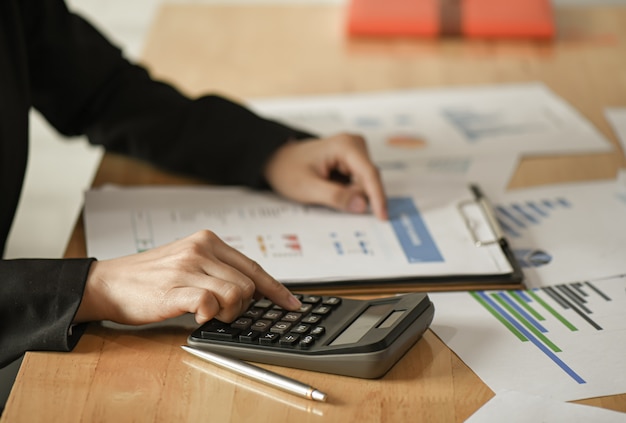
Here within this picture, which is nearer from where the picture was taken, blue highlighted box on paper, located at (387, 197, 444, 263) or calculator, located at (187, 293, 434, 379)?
calculator, located at (187, 293, 434, 379)

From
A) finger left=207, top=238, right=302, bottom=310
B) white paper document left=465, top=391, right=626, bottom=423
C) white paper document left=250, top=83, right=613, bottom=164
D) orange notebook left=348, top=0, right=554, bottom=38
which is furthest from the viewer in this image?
orange notebook left=348, top=0, right=554, bottom=38

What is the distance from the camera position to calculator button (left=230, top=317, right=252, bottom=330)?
788mm

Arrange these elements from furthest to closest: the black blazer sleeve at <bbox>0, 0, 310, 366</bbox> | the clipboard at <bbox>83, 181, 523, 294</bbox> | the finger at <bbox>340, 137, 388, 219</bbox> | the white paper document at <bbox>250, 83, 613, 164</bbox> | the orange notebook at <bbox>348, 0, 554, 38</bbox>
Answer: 1. the orange notebook at <bbox>348, 0, 554, 38</bbox>
2. the white paper document at <bbox>250, 83, 613, 164</bbox>
3. the black blazer sleeve at <bbox>0, 0, 310, 366</bbox>
4. the finger at <bbox>340, 137, 388, 219</bbox>
5. the clipboard at <bbox>83, 181, 523, 294</bbox>

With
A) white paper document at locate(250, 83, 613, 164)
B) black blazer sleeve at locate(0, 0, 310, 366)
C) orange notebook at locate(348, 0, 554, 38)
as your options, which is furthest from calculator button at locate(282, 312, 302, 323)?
orange notebook at locate(348, 0, 554, 38)

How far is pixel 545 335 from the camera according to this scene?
2.72 feet

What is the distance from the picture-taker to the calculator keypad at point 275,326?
2.52 ft

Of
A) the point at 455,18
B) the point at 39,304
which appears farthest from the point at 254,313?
the point at 455,18

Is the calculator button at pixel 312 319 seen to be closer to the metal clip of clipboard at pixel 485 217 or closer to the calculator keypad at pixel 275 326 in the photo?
the calculator keypad at pixel 275 326

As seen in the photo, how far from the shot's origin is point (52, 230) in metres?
2.57

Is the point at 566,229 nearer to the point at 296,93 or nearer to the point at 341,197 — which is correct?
the point at 341,197

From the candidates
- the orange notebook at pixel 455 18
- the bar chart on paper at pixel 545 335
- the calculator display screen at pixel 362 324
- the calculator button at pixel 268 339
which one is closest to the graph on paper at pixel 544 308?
the bar chart on paper at pixel 545 335

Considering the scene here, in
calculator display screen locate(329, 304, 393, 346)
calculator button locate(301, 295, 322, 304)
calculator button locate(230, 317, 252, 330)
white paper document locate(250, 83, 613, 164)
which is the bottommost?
white paper document locate(250, 83, 613, 164)

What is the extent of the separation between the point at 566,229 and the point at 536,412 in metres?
0.37

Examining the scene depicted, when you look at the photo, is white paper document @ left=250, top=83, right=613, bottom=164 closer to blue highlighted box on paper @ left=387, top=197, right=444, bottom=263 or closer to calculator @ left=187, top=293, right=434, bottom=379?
blue highlighted box on paper @ left=387, top=197, right=444, bottom=263
